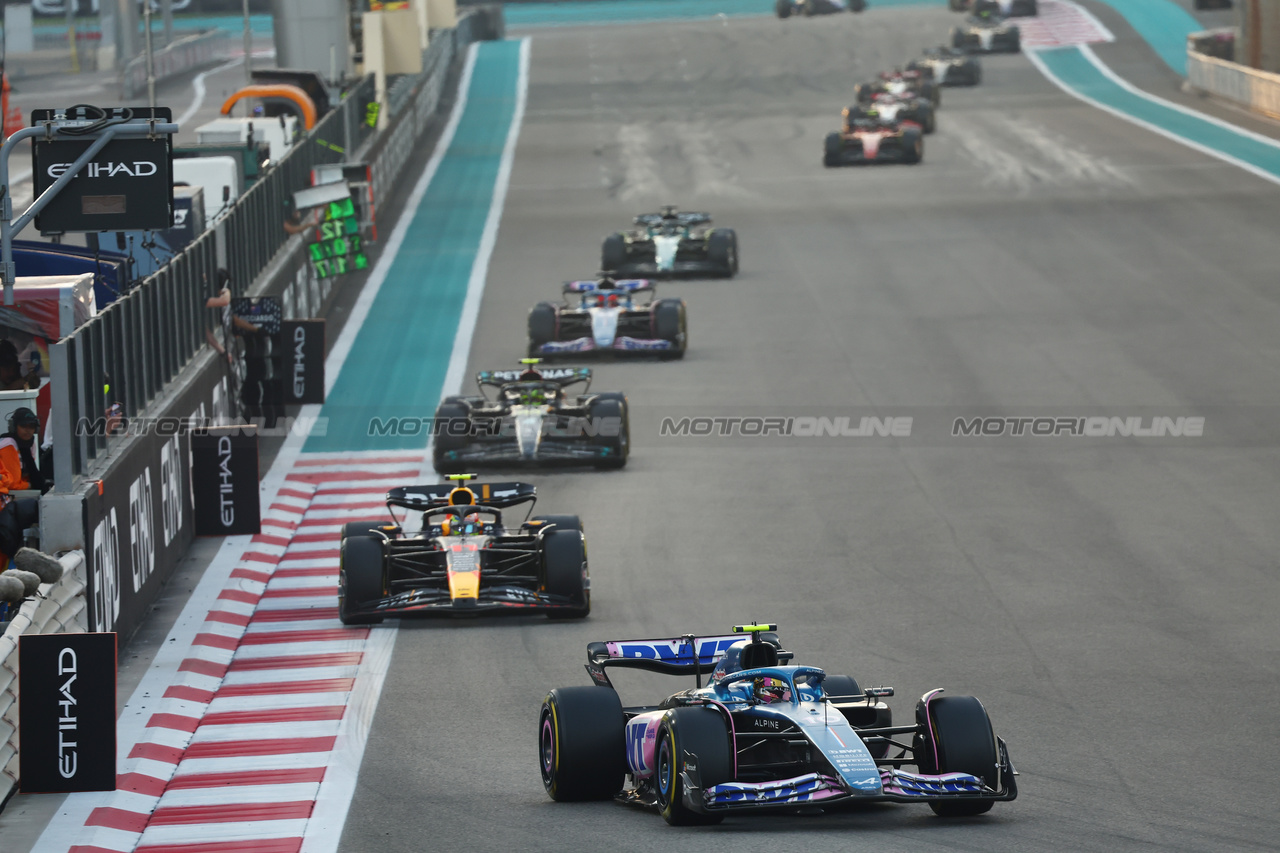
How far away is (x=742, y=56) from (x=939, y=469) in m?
47.6

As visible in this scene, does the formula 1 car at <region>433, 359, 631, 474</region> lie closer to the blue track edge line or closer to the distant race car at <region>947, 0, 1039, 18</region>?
the blue track edge line

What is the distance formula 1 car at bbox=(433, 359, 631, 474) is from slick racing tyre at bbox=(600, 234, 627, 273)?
10827 millimetres

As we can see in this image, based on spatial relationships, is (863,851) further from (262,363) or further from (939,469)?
(262,363)

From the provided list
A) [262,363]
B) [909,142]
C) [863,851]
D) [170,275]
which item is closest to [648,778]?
[863,851]

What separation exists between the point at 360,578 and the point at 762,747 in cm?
544

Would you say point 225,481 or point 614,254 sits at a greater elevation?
point 614,254

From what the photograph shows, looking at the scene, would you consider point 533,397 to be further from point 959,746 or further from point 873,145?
point 873,145

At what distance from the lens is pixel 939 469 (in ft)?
67.5

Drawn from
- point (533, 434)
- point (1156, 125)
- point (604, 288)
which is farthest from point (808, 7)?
point (533, 434)

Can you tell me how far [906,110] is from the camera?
158ft

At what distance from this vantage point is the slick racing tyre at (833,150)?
1773 inches

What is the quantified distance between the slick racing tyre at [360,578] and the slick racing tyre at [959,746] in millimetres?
6019

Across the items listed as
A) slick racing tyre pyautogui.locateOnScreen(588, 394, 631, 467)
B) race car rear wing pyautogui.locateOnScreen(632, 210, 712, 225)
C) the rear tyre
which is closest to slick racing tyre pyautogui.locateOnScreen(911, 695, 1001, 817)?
slick racing tyre pyautogui.locateOnScreen(588, 394, 631, 467)

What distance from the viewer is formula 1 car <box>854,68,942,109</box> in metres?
52.1
